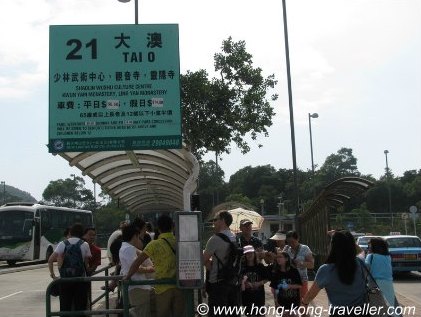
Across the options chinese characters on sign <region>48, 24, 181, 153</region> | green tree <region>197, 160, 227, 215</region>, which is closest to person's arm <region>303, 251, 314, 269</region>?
chinese characters on sign <region>48, 24, 181, 153</region>

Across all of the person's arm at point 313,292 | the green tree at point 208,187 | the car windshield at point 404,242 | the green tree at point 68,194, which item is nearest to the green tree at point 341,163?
the green tree at point 208,187

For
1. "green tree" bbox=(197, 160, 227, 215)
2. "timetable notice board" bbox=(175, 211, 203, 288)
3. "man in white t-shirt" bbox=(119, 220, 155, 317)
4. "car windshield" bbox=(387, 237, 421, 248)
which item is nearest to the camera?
"timetable notice board" bbox=(175, 211, 203, 288)

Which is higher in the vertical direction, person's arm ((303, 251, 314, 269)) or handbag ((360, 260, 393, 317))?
person's arm ((303, 251, 314, 269))

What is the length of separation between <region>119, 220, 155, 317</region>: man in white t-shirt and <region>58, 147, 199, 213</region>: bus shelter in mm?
3496

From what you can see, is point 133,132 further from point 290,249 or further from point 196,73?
point 196,73

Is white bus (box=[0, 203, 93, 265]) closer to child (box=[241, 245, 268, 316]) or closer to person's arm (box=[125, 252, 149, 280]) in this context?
child (box=[241, 245, 268, 316])

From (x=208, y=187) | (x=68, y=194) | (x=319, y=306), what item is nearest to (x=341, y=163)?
(x=208, y=187)

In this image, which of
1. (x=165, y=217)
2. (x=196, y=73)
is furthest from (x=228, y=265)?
(x=196, y=73)

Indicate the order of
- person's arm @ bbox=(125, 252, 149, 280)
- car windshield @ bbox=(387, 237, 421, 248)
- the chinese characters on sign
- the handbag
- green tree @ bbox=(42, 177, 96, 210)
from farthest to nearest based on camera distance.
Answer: green tree @ bbox=(42, 177, 96, 210) → car windshield @ bbox=(387, 237, 421, 248) → the chinese characters on sign → person's arm @ bbox=(125, 252, 149, 280) → the handbag

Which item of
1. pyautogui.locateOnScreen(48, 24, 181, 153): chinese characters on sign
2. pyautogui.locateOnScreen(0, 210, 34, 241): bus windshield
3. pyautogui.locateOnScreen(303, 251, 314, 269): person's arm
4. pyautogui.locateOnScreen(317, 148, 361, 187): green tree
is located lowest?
pyautogui.locateOnScreen(303, 251, 314, 269): person's arm

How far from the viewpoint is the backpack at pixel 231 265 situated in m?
7.13

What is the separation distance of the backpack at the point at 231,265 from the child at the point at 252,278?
56cm

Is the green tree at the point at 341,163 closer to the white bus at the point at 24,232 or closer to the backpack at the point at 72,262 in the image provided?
the white bus at the point at 24,232

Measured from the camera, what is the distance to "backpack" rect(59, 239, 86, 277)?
8398 mm
